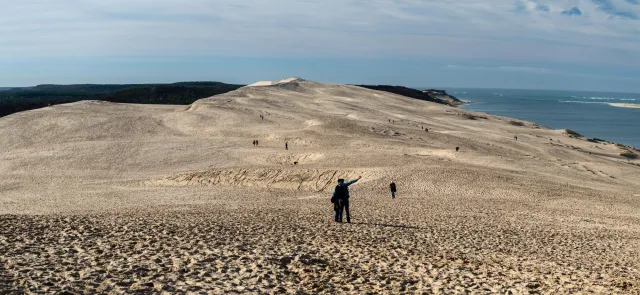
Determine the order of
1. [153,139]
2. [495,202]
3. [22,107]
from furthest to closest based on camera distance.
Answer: [22,107] < [153,139] < [495,202]

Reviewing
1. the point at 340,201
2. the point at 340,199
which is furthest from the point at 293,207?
the point at 340,199

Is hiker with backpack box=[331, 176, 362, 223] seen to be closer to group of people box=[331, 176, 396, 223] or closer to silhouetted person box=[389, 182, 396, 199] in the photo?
group of people box=[331, 176, 396, 223]

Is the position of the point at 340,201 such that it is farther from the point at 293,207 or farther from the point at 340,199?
the point at 293,207

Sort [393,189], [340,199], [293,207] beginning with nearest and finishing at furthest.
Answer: [340,199], [293,207], [393,189]

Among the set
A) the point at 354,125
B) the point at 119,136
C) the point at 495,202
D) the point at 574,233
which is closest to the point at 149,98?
the point at 119,136

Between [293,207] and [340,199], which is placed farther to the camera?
[293,207]

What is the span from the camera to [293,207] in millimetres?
23562

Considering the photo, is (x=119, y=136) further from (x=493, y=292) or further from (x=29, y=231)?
(x=493, y=292)

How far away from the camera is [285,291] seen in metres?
10.4

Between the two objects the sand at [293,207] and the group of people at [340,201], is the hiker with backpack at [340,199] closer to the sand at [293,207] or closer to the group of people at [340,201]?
the group of people at [340,201]

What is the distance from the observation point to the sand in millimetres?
11266

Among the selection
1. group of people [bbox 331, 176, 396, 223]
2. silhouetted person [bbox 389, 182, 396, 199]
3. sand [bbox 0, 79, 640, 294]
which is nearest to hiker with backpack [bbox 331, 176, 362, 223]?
group of people [bbox 331, 176, 396, 223]

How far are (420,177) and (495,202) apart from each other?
6939mm

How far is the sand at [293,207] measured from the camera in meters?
11.3
